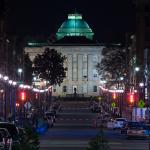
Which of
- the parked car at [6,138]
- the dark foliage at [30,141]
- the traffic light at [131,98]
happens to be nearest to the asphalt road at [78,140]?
the dark foliage at [30,141]

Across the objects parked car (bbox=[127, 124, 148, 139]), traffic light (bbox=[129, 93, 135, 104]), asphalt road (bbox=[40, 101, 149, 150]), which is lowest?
asphalt road (bbox=[40, 101, 149, 150])

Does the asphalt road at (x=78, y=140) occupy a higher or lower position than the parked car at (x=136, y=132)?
A: lower

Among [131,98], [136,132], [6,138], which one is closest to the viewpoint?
[6,138]

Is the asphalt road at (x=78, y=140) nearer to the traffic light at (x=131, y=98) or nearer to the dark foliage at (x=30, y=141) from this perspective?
the dark foliage at (x=30, y=141)

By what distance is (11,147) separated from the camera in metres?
35.5

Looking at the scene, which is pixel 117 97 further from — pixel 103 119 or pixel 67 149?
pixel 67 149

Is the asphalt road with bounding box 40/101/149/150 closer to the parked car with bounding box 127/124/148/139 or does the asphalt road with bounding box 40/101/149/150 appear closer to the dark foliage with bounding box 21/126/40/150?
the parked car with bounding box 127/124/148/139

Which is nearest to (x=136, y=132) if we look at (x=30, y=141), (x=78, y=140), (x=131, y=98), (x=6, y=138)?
(x=78, y=140)

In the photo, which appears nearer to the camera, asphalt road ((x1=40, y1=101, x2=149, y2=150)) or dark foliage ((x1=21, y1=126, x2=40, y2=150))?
dark foliage ((x1=21, y1=126, x2=40, y2=150))

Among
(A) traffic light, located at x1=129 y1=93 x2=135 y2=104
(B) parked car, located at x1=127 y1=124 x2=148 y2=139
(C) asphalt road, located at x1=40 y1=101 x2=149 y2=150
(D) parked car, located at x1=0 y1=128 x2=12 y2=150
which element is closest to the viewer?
(D) parked car, located at x1=0 y1=128 x2=12 y2=150

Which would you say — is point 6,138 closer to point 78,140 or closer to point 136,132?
point 78,140

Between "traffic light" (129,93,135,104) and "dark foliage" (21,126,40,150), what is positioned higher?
"traffic light" (129,93,135,104)

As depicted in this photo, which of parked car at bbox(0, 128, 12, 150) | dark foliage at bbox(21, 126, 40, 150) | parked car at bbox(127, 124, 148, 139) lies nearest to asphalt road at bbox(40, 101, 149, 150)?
parked car at bbox(127, 124, 148, 139)

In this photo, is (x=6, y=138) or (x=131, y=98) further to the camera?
(x=131, y=98)
